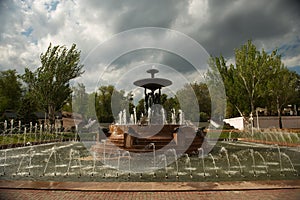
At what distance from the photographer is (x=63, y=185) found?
20.2 feet

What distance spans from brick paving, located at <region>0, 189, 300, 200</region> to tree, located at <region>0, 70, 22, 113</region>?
51845 millimetres

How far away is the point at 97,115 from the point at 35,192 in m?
51.6

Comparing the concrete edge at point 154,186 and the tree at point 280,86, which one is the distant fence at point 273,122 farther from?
the concrete edge at point 154,186

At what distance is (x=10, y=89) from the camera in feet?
173

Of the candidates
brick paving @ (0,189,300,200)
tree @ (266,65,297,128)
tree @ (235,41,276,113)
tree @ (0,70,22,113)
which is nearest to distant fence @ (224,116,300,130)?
tree @ (266,65,297,128)

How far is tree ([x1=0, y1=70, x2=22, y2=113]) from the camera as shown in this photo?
168 ft

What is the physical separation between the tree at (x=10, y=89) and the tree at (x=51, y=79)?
54.9 feet

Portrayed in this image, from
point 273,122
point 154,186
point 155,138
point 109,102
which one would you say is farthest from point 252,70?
point 109,102

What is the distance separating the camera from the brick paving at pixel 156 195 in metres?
5.32

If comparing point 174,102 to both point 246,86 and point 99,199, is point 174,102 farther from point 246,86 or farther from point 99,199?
point 99,199

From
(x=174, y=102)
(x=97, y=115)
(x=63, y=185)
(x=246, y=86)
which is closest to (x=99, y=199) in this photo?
(x=63, y=185)

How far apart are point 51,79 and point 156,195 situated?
36.2 m

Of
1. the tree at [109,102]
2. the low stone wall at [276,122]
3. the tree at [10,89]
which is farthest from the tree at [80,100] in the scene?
the low stone wall at [276,122]

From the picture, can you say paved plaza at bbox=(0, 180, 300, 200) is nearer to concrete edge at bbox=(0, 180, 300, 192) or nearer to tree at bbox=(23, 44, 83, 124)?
concrete edge at bbox=(0, 180, 300, 192)
